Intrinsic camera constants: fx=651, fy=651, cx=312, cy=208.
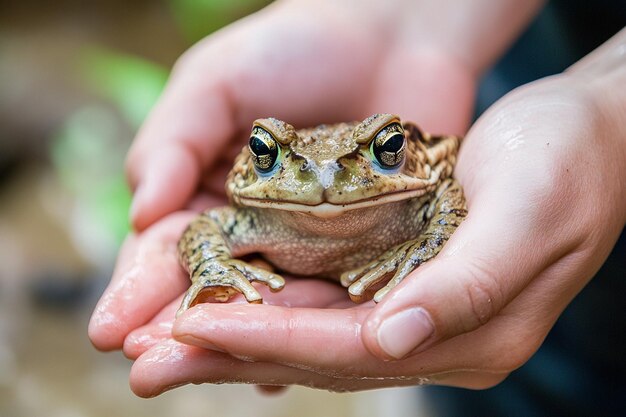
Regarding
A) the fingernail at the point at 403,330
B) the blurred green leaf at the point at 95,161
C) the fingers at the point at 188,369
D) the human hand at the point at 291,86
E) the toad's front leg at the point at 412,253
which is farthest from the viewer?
the blurred green leaf at the point at 95,161

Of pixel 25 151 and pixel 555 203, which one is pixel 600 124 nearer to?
pixel 555 203

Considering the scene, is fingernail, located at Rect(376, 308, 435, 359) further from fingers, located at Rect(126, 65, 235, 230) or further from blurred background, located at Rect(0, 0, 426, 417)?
blurred background, located at Rect(0, 0, 426, 417)

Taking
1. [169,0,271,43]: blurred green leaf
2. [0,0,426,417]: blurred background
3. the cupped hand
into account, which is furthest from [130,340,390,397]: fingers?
[169,0,271,43]: blurred green leaf

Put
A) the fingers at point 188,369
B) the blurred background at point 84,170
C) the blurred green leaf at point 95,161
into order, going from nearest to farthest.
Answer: the fingers at point 188,369
the blurred background at point 84,170
the blurred green leaf at point 95,161

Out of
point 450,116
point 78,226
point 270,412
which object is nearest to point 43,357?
point 78,226

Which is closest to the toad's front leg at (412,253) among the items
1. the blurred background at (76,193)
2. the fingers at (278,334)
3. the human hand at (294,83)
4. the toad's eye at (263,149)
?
the fingers at (278,334)

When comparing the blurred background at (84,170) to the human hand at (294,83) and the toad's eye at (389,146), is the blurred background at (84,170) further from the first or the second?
the toad's eye at (389,146)
